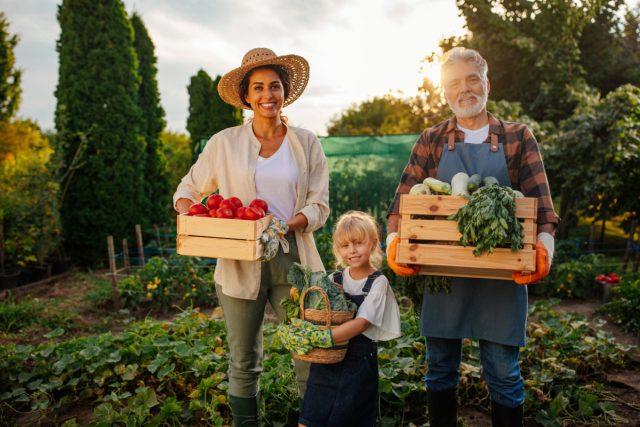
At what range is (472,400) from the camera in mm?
3363

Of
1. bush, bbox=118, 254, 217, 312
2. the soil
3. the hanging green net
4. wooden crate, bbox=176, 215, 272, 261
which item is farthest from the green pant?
the hanging green net

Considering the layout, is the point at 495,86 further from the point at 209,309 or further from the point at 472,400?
the point at 472,400

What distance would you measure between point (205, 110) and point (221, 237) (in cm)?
969

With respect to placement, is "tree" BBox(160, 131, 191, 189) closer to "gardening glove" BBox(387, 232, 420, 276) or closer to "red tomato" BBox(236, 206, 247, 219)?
"red tomato" BBox(236, 206, 247, 219)


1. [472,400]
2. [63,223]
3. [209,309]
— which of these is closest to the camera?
[472,400]

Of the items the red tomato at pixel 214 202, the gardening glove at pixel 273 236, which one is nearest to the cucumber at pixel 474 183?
the gardening glove at pixel 273 236

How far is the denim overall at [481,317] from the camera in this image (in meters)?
2.29

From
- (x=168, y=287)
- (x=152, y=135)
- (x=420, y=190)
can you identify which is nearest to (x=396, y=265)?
(x=420, y=190)

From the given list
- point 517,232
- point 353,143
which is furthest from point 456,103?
point 353,143

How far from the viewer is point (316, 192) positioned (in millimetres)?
2553

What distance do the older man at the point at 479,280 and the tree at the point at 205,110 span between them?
9.40 meters

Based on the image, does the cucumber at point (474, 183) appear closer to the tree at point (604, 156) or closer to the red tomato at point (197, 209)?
the red tomato at point (197, 209)

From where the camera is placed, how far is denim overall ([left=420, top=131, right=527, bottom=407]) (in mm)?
2287

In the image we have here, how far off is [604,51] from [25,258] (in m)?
12.4
